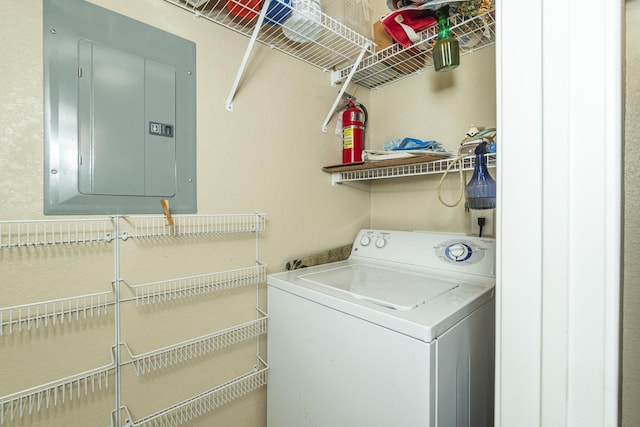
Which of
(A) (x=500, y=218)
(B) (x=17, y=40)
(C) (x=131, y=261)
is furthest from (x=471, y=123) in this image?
(B) (x=17, y=40)

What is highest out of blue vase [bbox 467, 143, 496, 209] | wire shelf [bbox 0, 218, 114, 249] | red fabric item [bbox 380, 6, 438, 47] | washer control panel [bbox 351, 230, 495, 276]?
red fabric item [bbox 380, 6, 438, 47]

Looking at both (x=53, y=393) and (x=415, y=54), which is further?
(x=415, y=54)

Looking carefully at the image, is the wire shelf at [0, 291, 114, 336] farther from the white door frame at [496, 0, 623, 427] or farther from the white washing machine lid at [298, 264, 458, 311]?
the white door frame at [496, 0, 623, 427]

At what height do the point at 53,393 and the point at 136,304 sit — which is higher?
the point at 136,304

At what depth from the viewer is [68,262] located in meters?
0.90

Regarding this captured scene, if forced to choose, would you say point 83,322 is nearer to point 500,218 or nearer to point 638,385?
point 500,218

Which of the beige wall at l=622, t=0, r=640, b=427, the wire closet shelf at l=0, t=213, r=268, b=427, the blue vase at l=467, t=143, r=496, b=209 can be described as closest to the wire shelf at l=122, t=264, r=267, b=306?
the wire closet shelf at l=0, t=213, r=268, b=427

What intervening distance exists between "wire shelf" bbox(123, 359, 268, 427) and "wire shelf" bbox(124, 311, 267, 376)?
0.15 metres

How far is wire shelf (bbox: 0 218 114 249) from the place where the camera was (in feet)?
2.64

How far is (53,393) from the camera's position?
88 cm

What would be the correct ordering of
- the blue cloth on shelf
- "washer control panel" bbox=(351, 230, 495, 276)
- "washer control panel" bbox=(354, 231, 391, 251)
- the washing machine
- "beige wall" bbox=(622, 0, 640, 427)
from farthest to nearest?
"washer control panel" bbox=(354, 231, 391, 251) < the blue cloth on shelf < "washer control panel" bbox=(351, 230, 495, 276) < the washing machine < "beige wall" bbox=(622, 0, 640, 427)

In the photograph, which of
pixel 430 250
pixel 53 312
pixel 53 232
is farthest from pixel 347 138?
pixel 53 312

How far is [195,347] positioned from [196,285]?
26 cm

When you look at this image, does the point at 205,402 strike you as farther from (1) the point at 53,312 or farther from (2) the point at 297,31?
(2) the point at 297,31
